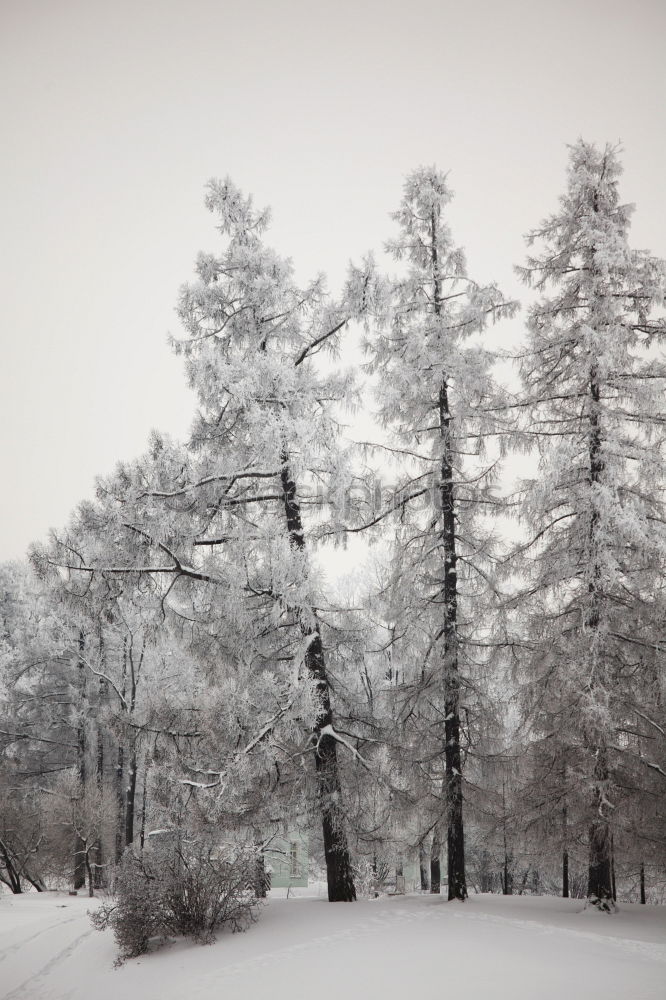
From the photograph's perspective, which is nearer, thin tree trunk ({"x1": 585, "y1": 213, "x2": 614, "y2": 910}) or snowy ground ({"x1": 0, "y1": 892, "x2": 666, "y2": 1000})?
snowy ground ({"x1": 0, "y1": 892, "x2": 666, "y2": 1000})

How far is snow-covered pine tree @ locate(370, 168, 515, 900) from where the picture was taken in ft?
33.1

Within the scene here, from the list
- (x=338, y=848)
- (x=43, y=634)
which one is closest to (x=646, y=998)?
(x=338, y=848)

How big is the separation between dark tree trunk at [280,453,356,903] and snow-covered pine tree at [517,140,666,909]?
3267 millimetres

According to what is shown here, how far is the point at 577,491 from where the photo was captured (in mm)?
9422

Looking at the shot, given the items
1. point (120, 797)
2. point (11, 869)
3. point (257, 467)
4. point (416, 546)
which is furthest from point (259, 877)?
point (120, 797)

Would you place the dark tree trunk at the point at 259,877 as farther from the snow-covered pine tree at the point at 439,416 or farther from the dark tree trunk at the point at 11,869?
the dark tree trunk at the point at 11,869

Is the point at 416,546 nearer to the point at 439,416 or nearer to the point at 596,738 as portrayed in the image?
the point at 439,416

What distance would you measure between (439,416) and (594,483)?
3007 mm

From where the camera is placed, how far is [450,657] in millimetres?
9523

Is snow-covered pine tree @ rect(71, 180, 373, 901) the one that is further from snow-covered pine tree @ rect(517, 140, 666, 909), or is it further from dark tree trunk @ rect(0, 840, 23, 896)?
dark tree trunk @ rect(0, 840, 23, 896)

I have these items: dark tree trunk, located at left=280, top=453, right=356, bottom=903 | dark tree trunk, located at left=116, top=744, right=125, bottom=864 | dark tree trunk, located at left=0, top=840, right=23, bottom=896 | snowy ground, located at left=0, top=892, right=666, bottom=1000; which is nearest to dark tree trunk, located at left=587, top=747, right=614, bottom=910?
snowy ground, located at left=0, top=892, right=666, bottom=1000

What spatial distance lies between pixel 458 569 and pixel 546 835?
167 inches

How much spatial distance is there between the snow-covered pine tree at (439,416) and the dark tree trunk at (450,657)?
2 cm

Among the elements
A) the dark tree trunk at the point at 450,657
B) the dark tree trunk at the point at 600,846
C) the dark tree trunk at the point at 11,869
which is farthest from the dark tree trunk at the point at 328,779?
the dark tree trunk at the point at 11,869
